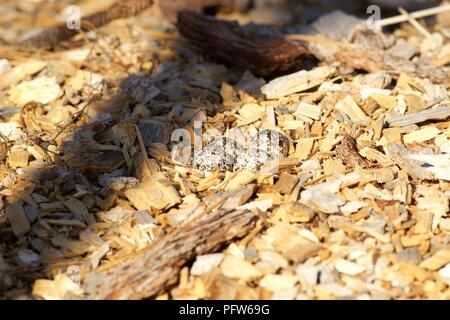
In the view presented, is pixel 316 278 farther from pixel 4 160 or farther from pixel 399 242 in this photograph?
pixel 4 160

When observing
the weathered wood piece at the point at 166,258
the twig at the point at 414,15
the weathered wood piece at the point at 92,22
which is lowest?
the weathered wood piece at the point at 166,258

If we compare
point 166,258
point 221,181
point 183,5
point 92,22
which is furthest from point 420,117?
point 92,22

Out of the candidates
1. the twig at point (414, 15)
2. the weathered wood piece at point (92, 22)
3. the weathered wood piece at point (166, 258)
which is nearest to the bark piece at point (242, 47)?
the weathered wood piece at point (92, 22)

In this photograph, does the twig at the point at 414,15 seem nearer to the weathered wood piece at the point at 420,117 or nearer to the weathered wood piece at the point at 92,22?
the weathered wood piece at the point at 420,117

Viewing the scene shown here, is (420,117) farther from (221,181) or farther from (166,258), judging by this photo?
(166,258)

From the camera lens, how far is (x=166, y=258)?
2391mm

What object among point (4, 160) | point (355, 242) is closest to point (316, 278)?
point (355, 242)

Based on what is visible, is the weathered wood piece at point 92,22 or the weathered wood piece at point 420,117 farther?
the weathered wood piece at point 92,22

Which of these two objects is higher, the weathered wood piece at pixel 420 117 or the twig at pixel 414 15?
the twig at pixel 414 15

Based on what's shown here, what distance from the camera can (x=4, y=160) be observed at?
10.00ft

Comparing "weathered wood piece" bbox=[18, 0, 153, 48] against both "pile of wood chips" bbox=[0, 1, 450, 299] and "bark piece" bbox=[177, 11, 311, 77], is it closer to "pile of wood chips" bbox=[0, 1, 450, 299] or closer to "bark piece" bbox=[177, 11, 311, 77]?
"pile of wood chips" bbox=[0, 1, 450, 299]

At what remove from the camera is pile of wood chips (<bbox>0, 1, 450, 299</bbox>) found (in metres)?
2.39

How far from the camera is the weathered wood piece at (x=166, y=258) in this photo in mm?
2330

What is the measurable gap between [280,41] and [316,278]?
1678 millimetres
